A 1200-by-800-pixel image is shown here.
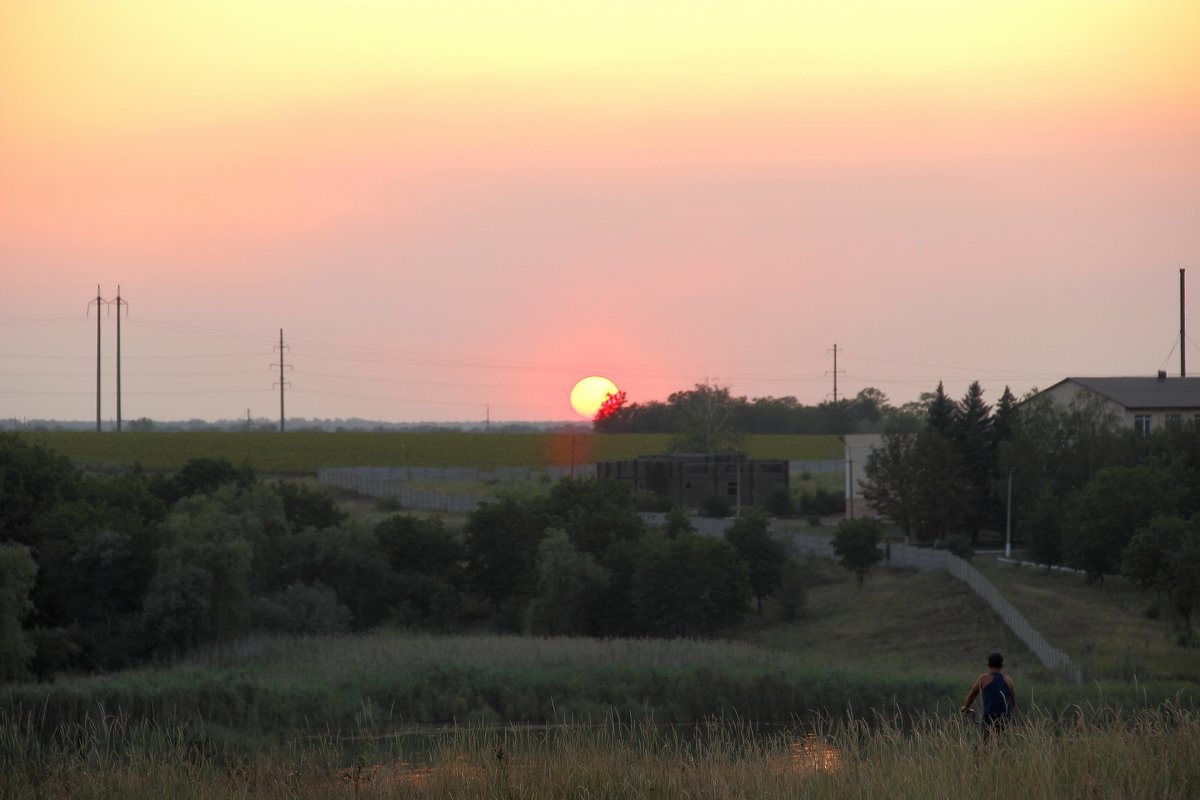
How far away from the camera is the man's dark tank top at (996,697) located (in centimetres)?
1363

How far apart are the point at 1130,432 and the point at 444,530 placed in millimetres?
33205

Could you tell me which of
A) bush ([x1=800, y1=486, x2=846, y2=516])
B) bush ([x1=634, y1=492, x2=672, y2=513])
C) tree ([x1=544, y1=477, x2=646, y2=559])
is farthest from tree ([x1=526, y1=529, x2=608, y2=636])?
bush ([x1=800, y1=486, x2=846, y2=516])

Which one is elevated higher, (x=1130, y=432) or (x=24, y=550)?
(x=1130, y=432)

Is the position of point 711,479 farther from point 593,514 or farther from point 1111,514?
point 1111,514

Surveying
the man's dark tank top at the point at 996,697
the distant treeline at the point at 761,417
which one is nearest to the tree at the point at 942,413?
the man's dark tank top at the point at 996,697

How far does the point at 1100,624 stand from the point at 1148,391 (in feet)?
112

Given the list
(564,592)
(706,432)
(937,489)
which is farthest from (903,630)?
(706,432)

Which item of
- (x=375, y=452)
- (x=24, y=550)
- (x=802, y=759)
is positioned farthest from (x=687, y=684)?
(x=375, y=452)

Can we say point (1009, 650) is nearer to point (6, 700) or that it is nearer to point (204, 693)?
point (204, 693)

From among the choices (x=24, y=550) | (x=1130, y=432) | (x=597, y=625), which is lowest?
(x=597, y=625)

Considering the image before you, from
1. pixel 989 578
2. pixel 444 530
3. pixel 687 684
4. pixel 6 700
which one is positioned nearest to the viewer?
pixel 6 700

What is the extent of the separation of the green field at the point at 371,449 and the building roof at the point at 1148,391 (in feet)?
170

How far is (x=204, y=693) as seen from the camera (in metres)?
37.2

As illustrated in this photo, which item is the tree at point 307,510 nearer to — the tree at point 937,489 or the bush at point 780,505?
the tree at point 937,489
